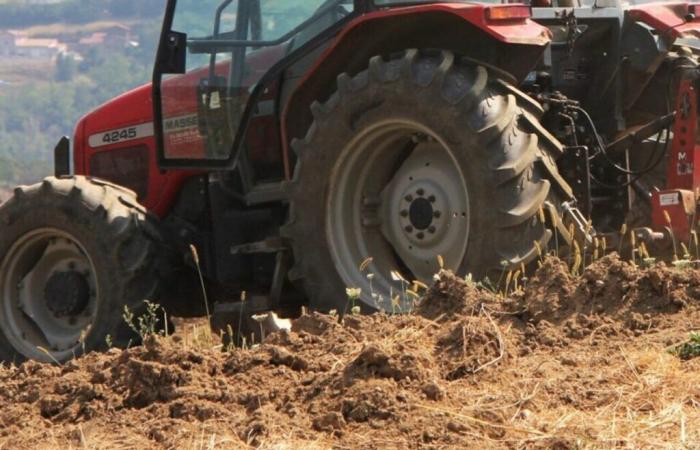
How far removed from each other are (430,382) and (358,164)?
9.83 ft

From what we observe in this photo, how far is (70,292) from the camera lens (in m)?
9.40

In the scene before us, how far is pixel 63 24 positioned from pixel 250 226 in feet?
181

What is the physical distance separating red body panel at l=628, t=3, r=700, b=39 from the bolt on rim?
A: 5.45 feet

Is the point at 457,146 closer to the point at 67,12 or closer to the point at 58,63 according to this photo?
the point at 58,63

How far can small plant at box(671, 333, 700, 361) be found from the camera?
5.51 meters

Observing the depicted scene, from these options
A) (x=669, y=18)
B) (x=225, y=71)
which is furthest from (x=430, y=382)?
(x=669, y=18)

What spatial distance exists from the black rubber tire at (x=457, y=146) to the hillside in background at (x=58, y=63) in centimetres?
2900

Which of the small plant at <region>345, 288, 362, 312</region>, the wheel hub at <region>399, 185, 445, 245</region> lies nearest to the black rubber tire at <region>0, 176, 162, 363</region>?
the small plant at <region>345, 288, 362, 312</region>

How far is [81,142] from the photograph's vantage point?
10609 millimetres

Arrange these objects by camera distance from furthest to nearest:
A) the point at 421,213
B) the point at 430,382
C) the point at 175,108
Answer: the point at 175,108 → the point at 421,213 → the point at 430,382

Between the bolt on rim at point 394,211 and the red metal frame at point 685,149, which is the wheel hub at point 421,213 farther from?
the red metal frame at point 685,149

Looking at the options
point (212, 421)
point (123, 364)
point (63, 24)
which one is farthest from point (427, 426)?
point (63, 24)

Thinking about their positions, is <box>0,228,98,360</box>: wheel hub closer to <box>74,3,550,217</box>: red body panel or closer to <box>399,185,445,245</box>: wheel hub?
<box>74,3,550,217</box>: red body panel

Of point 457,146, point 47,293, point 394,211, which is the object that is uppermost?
point 457,146
